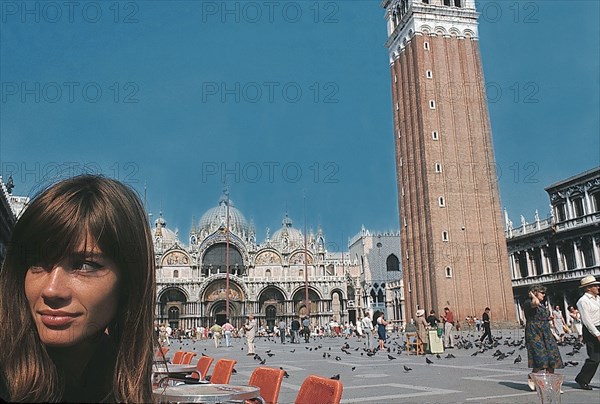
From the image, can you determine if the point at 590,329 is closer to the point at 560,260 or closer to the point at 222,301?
the point at 560,260

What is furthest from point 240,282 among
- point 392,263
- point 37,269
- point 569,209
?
point 37,269

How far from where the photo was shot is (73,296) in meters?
1.19

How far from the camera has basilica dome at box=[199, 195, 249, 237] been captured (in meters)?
61.6

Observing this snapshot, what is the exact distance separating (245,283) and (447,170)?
24518 millimetres

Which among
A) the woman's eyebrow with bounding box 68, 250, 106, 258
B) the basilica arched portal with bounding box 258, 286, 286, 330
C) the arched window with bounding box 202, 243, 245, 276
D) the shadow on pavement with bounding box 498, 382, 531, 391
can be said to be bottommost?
the shadow on pavement with bounding box 498, 382, 531, 391

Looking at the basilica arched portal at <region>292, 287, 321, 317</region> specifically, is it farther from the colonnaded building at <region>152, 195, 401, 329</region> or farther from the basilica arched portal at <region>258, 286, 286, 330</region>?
the basilica arched portal at <region>258, 286, 286, 330</region>

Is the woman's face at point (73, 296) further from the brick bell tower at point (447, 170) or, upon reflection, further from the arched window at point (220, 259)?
the arched window at point (220, 259)

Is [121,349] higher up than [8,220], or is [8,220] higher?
[8,220]

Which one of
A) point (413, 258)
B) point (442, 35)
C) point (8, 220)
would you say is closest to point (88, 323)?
point (8, 220)

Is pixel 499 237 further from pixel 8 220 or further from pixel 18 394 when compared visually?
pixel 18 394

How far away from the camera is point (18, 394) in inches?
45.3

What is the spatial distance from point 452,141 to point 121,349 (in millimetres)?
39546

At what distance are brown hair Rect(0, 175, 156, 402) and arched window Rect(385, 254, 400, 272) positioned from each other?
67411mm

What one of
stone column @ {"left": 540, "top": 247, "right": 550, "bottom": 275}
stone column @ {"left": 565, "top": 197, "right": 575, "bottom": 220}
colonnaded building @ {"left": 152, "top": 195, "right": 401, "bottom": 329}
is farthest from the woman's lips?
colonnaded building @ {"left": 152, "top": 195, "right": 401, "bottom": 329}
